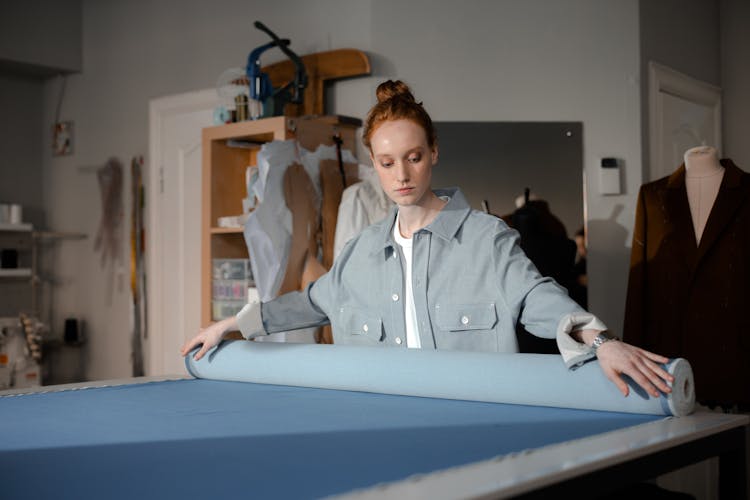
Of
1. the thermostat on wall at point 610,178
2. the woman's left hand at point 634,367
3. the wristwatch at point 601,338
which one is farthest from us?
the thermostat on wall at point 610,178

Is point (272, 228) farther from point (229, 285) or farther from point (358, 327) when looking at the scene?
point (358, 327)

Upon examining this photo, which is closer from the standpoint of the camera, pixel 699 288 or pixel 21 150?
pixel 699 288

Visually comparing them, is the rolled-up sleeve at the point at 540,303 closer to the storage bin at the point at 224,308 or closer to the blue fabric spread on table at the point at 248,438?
the blue fabric spread on table at the point at 248,438

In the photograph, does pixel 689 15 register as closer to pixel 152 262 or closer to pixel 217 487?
pixel 152 262

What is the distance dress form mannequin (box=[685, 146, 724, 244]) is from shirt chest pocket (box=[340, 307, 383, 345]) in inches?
55.5

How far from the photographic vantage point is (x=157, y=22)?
4.75 m

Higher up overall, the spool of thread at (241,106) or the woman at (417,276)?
the spool of thread at (241,106)

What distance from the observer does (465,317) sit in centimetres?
183

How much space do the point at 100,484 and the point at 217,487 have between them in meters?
0.15

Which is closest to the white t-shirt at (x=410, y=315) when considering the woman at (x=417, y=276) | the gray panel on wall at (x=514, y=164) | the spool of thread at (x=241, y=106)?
the woman at (x=417, y=276)

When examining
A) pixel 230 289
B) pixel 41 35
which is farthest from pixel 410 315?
pixel 41 35

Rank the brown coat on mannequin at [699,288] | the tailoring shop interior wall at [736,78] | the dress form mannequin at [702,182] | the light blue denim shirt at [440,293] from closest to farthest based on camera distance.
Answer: the light blue denim shirt at [440,293] < the brown coat on mannequin at [699,288] < the dress form mannequin at [702,182] < the tailoring shop interior wall at [736,78]

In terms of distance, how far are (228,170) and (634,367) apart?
2723 millimetres

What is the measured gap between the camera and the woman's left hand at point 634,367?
4.18ft
